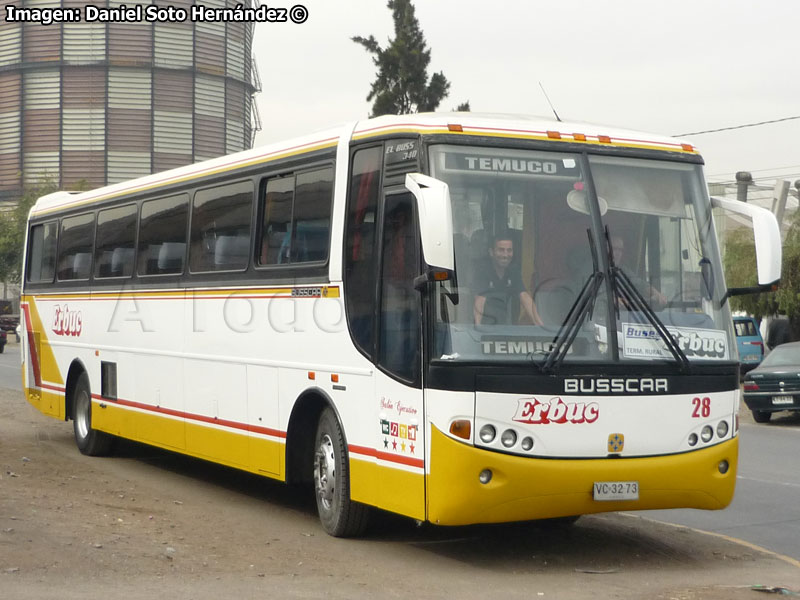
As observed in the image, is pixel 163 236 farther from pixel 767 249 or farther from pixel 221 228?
pixel 767 249

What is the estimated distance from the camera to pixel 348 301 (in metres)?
9.95

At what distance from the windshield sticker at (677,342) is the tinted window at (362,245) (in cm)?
189

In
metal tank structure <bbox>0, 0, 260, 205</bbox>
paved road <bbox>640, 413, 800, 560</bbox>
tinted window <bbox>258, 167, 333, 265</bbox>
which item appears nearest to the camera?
tinted window <bbox>258, 167, 333, 265</bbox>

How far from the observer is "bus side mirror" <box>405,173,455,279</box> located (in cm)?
825

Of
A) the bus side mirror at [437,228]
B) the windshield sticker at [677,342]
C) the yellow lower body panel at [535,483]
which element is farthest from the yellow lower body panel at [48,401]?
the windshield sticker at [677,342]

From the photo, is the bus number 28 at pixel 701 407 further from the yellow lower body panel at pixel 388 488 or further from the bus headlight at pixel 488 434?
the yellow lower body panel at pixel 388 488

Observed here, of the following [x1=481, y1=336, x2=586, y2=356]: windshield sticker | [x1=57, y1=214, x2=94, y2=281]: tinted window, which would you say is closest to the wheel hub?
[x1=481, y1=336, x2=586, y2=356]: windshield sticker

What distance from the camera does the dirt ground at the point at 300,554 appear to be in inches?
322

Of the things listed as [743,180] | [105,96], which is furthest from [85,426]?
[105,96]

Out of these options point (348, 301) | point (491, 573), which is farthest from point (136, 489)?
point (491, 573)

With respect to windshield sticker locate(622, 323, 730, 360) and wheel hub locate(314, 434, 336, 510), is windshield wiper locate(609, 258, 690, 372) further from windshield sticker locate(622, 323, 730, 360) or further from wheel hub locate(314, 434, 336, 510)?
wheel hub locate(314, 434, 336, 510)

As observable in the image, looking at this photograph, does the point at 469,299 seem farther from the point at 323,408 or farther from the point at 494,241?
the point at 323,408

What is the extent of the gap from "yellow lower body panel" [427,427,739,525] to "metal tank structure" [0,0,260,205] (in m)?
67.5

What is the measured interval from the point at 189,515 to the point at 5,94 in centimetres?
6980
